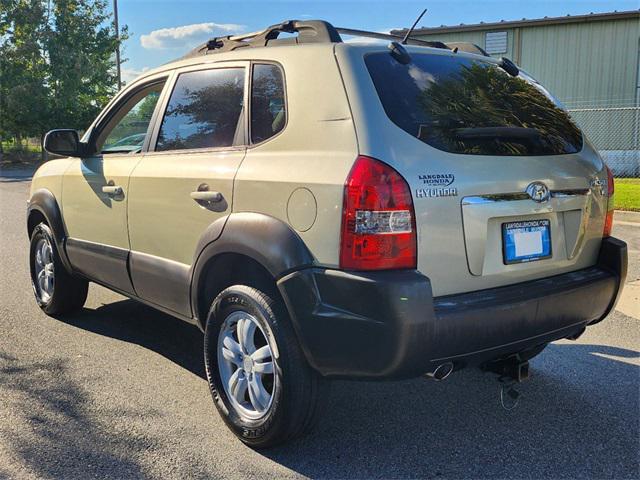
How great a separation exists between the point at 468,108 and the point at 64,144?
2.93 m

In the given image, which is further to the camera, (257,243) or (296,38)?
(296,38)

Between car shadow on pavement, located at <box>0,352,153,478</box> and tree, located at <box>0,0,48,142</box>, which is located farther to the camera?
tree, located at <box>0,0,48,142</box>

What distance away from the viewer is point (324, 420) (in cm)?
331

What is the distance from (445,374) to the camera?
8.70ft

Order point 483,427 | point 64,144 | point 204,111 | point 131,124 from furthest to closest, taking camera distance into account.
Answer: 1. point 64,144
2. point 131,124
3. point 204,111
4. point 483,427

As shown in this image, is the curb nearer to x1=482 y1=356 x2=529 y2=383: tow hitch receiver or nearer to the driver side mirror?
x1=482 y1=356 x2=529 y2=383: tow hitch receiver

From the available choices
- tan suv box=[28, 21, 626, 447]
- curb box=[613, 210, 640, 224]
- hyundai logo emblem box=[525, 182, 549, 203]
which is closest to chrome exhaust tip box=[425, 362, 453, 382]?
tan suv box=[28, 21, 626, 447]

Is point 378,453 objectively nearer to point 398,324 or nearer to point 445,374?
point 445,374

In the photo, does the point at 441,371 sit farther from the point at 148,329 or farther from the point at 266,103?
the point at 148,329

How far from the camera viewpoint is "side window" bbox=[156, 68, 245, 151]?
10.9 ft

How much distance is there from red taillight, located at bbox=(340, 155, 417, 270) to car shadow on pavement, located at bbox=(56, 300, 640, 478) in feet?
3.34

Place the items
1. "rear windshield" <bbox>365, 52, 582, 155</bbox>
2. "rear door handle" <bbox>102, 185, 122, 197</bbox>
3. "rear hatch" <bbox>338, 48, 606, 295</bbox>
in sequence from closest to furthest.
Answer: "rear hatch" <bbox>338, 48, 606, 295</bbox>, "rear windshield" <bbox>365, 52, 582, 155</bbox>, "rear door handle" <bbox>102, 185, 122, 197</bbox>

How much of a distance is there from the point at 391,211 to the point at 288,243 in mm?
484

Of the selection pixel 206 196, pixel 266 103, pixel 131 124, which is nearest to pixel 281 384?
pixel 206 196
